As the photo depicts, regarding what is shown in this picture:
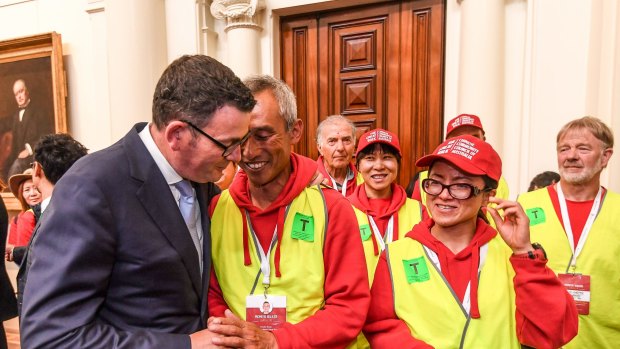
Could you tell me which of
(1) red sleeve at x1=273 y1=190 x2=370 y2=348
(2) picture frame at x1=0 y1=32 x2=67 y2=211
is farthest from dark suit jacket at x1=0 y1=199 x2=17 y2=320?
(2) picture frame at x1=0 y1=32 x2=67 y2=211

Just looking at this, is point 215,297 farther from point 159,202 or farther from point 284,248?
point 159,202

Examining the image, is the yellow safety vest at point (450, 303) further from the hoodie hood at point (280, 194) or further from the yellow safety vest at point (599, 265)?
the yellow safety vest at point (599, 265)

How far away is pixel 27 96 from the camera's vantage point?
5168 millimetres

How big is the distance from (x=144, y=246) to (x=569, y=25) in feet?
11.8

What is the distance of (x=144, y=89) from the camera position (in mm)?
4430

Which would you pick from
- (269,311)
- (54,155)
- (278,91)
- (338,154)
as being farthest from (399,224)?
(54,155)

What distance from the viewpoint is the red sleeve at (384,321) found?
4.80 ft

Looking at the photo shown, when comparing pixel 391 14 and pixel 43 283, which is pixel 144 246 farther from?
pixel 391 14

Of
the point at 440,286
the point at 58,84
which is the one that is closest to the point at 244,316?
the point at 440,286

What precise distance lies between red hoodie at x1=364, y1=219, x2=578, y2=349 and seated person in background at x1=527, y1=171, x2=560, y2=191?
1.85 metres

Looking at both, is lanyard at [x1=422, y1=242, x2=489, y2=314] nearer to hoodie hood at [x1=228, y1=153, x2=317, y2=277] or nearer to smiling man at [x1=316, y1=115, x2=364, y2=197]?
hoodie hood at [x1=228, y1=153, x2=317, y2=277]

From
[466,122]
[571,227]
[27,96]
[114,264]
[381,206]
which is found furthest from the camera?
[27,96]

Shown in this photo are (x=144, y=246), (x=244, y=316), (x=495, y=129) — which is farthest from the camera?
(x=495, y=129)

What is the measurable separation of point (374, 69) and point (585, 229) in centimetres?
273
